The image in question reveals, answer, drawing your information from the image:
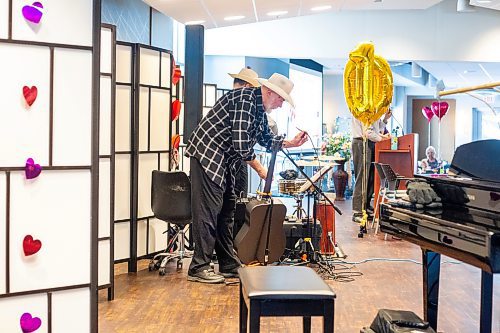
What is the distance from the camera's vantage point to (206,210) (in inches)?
187

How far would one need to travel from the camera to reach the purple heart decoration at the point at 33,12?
262cm

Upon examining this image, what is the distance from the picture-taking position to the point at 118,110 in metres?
5.02

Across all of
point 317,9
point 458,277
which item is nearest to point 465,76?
point 317,9

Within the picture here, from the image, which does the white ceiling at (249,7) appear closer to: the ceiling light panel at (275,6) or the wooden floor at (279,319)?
the ceiling light panel at (275,6)

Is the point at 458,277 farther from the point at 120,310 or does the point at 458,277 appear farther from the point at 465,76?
the point at 465,76

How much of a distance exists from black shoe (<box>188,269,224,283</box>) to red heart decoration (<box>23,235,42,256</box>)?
224 cm

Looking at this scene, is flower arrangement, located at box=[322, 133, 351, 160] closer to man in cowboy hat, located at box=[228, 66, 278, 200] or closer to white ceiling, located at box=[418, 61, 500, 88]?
white ceiling, located at box=[418, 61, 500, 88]

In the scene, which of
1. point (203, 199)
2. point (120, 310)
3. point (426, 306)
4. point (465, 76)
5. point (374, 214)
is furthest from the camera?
point (465, 76)

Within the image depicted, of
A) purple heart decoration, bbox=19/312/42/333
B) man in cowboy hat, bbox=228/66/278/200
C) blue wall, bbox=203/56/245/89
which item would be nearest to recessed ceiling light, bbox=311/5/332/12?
man in cowboy hat, bbox=228/66/278/200

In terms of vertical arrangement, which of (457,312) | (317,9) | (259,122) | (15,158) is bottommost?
(457,312)

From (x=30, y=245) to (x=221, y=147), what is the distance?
2.17 metres

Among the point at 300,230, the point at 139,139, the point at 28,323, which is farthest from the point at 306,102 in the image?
the point at 28,323

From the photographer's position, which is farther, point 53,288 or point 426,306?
point 426,306

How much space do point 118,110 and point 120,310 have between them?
65.1 inches
